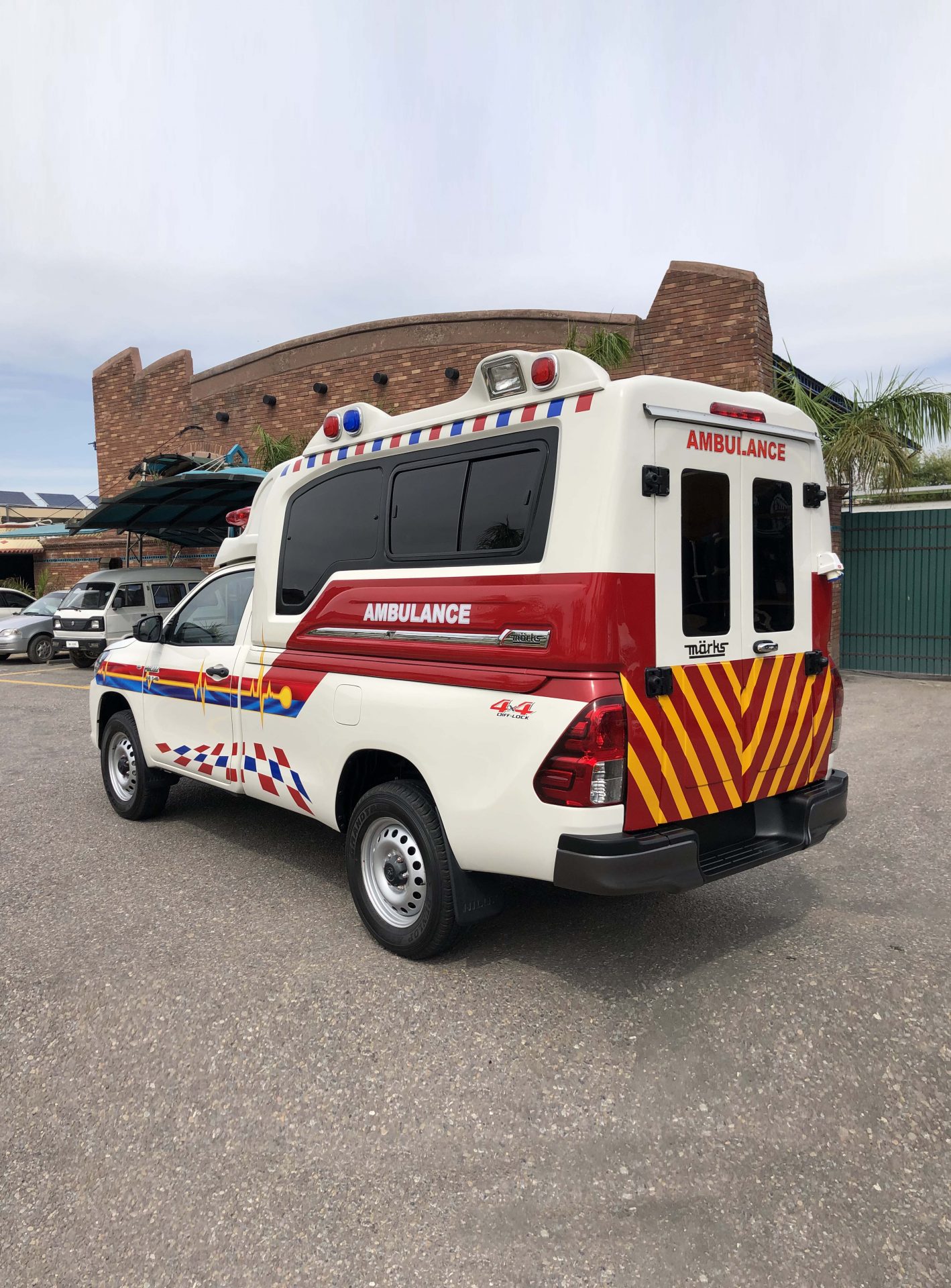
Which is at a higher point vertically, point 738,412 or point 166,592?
point 738,412

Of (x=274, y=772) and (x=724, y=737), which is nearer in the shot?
(x=724, y=737)

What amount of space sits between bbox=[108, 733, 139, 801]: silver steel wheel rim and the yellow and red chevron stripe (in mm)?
4217

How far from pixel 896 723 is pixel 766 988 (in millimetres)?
6981

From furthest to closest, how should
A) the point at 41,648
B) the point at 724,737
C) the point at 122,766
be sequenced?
the point at 41,648, the point at 122,766, the point at 724,737

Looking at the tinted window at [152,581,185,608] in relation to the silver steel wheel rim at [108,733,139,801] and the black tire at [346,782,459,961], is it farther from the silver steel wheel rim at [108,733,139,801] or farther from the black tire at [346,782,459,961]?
the black tire at [346,782,459,961]

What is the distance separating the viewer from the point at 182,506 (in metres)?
17.2

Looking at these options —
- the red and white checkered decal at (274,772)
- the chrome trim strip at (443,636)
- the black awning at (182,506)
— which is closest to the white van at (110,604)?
the black awning at (182,506)

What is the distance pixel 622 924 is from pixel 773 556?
75.1 inches

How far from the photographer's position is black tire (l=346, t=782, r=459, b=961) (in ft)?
12.5

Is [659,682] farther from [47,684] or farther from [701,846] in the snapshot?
[47,684]

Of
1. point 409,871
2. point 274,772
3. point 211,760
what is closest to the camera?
point 409,871

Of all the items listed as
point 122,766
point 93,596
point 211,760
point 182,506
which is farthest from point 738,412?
point 93,596

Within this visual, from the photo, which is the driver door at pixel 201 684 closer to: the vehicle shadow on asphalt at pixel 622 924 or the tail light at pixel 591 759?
the vehicle shadow on asphalt at pixel 622 924

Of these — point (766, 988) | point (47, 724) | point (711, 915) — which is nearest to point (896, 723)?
point (711, 915)
